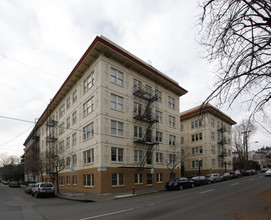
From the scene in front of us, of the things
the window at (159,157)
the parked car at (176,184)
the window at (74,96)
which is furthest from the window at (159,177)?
the window at (74,96)

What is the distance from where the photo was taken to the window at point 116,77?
Answer: 2733cm

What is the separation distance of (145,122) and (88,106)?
761 cm

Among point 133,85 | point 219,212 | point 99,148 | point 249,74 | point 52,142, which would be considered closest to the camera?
point 249,74

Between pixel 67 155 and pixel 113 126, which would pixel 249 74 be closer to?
pixel 113 126

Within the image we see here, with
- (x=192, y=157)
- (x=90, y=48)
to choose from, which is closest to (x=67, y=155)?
(x=90, y=48)

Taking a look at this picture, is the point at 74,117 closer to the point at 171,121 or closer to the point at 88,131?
the point at 88,131

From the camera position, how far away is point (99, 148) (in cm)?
2430

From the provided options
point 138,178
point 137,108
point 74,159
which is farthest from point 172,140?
point 74,159

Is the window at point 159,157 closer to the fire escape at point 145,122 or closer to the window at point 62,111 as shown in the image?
the fire escape at point 145,122

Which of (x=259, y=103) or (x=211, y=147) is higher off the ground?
(x=259, y=103)

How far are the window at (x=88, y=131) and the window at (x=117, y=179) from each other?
533cm

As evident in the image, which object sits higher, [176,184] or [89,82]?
[89,82]

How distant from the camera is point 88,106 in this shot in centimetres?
2861

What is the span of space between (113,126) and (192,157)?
1099 inches
